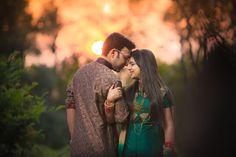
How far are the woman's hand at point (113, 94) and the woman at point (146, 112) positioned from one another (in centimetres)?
59

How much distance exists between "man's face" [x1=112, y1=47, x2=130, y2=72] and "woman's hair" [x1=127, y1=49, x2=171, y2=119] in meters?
0.20

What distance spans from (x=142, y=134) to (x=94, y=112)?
2.76ft

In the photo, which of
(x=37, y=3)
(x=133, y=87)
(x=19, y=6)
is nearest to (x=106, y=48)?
(x=133, y=87)

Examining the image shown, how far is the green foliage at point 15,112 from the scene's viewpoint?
1053 cm

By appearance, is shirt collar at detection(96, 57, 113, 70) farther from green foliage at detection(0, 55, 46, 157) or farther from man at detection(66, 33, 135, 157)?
green foliage at detection(0, 55, 46, 157)

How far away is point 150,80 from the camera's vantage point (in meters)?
6.55

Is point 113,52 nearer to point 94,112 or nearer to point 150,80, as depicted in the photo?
point 150,80

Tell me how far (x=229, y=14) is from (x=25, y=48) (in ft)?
59.1

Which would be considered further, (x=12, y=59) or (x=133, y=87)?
(x=12, y=59)

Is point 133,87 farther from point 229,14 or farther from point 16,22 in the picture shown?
point 16,22

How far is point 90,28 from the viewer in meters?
31.7

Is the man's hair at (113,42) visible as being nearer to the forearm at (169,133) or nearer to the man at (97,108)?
the man at (97,108)

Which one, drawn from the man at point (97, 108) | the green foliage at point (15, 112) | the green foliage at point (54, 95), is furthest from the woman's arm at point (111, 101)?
the green foliage at point (54, 95)

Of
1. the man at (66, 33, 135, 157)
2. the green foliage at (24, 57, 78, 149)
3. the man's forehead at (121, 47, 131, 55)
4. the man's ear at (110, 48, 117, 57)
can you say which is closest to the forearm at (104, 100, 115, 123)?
the man at (66, 33, 135, 157)
